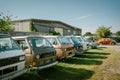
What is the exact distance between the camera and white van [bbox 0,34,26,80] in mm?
5652

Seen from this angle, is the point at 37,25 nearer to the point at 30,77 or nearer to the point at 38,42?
the point at 38,42

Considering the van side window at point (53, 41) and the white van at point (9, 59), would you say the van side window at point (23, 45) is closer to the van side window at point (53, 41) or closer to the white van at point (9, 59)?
the white van at point (9, 59)

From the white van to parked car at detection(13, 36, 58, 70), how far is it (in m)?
0.82

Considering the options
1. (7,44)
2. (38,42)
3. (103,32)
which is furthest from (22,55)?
(103,32)

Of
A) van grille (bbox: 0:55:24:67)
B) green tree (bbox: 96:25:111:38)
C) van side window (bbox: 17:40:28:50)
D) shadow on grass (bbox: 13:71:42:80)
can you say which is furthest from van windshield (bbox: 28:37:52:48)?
green tree (bbox: 96:25:111:38)

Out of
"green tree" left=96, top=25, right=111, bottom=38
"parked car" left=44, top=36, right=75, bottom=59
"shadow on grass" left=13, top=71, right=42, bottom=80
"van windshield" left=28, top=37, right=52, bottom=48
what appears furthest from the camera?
"green tree" left=96, top=25, right=111, bottom=38

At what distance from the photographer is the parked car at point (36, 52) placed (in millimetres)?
7502

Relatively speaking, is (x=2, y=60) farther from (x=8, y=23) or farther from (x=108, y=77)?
(x=8, y=23)

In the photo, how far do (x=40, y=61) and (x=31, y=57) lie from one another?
0.45 m

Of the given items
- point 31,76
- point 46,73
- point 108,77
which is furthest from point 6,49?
point 108,77

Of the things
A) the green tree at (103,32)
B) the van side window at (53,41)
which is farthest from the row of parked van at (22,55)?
the green tree at (103,32)

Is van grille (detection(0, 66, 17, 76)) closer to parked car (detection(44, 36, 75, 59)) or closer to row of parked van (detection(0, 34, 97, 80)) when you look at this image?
row of parked van (detection(0, 34, 97, 80))

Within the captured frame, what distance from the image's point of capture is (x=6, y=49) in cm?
636

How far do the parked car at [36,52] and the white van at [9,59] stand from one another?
2.70 ft
